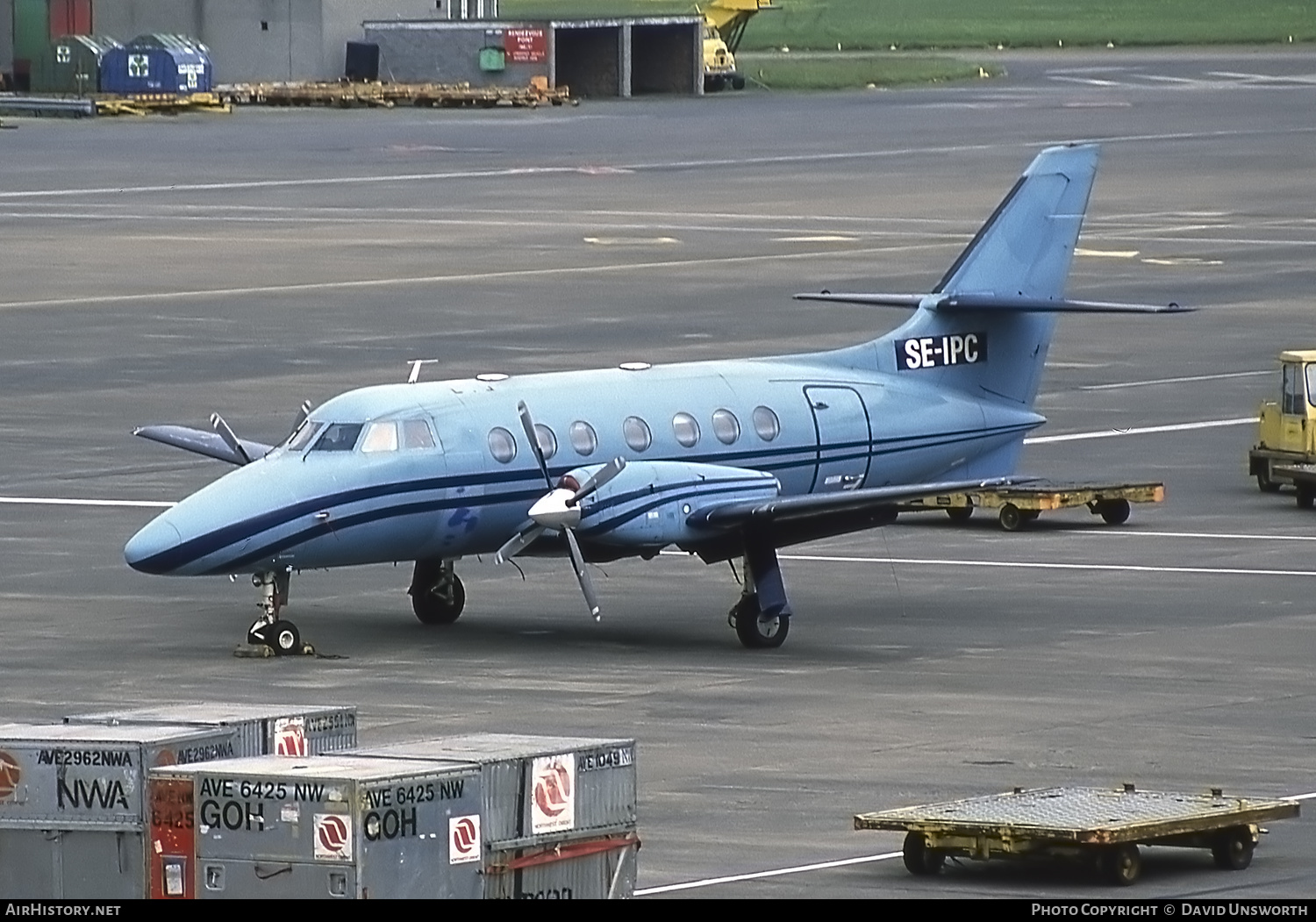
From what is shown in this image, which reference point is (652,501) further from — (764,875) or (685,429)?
(764,875)

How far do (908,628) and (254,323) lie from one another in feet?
111

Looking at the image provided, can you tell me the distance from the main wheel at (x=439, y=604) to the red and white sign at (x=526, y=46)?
104 meters

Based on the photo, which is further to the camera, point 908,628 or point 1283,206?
point 1283,206

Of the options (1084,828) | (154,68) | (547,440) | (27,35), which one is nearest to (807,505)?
(547,440)

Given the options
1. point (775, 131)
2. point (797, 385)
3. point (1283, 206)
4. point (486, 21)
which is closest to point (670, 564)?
point (797, 385)

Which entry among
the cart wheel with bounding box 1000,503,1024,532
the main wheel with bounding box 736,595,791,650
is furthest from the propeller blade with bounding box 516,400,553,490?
the cart wheel with bounding box 1000,503,1024,532

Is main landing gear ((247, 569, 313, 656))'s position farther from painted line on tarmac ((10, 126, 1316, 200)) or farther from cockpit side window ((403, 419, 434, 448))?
painted line on tarmac ((10, 126, 1316, 200))

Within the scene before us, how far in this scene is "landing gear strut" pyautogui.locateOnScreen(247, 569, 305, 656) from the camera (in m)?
33.0

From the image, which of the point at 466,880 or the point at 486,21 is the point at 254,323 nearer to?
the point at 466,880

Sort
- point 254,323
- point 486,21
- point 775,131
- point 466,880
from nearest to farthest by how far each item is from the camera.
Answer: point 466,880 → point 254,323 → point 775,131 → point 486,21

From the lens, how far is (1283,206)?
95.4 metres

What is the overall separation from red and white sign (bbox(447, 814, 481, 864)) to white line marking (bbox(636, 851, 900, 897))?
2.99 meters

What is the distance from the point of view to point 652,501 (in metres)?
33.4

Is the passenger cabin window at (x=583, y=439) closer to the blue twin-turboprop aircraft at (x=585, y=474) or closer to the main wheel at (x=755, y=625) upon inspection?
the blue twin-turboprop aircraft at (x=585, y=474)
